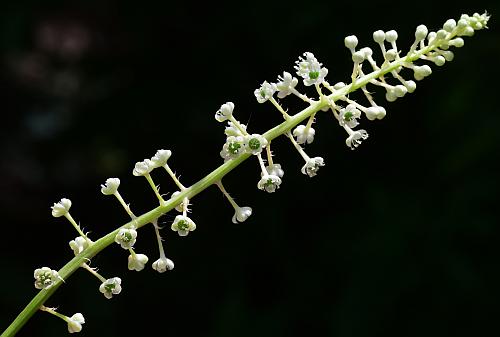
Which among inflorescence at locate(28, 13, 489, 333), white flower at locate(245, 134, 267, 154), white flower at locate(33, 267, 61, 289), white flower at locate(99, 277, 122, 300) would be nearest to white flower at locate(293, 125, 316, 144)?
inflorescence at locate(28, 13, 489, 333)

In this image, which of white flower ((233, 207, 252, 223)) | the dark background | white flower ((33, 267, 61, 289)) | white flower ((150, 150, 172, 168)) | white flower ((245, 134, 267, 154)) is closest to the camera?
white flower ((33, 267, 61, 289))

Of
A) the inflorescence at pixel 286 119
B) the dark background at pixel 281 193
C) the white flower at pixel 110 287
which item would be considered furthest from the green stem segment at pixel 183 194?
the dark background at pixel 281 193

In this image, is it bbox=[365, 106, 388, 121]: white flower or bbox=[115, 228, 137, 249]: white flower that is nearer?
bbox=[115, 228, 137, 249]: white flower

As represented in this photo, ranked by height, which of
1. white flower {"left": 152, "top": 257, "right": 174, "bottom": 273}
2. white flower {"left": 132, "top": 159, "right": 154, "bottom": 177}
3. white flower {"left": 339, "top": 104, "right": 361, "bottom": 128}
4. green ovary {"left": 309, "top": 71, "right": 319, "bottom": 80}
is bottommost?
white flower {"left": 152, "top": 257, "right": 174, "bottom": 273}

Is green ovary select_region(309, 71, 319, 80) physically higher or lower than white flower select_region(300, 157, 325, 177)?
higher

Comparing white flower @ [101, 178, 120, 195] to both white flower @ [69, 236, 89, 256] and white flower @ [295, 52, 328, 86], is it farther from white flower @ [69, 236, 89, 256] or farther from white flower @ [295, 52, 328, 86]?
white flower @ [295, 52, 328, 86]

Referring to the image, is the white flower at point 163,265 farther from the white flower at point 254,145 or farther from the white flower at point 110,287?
the white flower at point 254,145
